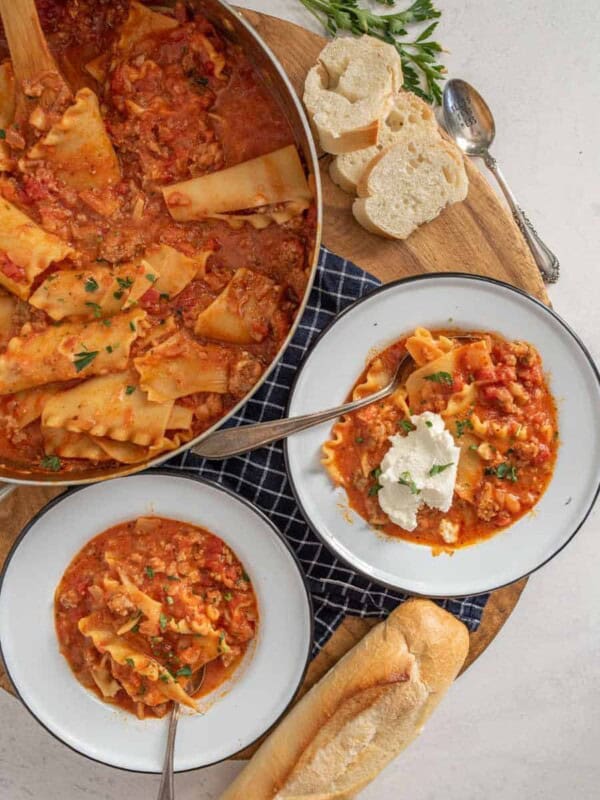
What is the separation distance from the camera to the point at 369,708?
14.0 ft

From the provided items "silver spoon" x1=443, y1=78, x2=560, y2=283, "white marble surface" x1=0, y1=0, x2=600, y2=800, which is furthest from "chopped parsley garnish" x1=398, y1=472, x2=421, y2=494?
"silver spoon" x1=443, y1=78, x2=560, y2=283

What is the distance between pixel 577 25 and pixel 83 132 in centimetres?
322

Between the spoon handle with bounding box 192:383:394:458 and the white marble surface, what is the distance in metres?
1.84

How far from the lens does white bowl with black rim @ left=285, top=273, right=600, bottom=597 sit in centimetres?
421

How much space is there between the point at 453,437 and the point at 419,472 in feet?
0.95

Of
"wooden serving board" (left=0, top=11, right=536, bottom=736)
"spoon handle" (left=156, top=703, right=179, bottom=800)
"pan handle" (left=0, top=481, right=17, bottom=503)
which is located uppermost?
"wooden serving board" (left=0, top=11, right=536, bottom=736)

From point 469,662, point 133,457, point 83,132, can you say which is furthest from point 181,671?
point 83,132

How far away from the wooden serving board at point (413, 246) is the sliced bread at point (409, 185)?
10cm

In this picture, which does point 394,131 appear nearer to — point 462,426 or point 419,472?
point 462,426

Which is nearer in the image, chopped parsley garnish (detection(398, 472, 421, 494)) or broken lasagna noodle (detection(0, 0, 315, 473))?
A: broken lasagna noodle (detection(0, 0, 315, 473))

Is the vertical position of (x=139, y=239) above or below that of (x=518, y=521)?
above

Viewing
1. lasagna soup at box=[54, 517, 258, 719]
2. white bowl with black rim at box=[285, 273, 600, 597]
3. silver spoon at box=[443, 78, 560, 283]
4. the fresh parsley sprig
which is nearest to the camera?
white bowl with black rim at box=[285, 273, 600, 597]

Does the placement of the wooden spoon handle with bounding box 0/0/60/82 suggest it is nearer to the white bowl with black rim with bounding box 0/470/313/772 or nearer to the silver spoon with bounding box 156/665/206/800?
the white bowl with black rim with bounding box 0/470/313/772

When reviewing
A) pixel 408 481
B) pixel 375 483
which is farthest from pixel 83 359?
pixel 408 481
